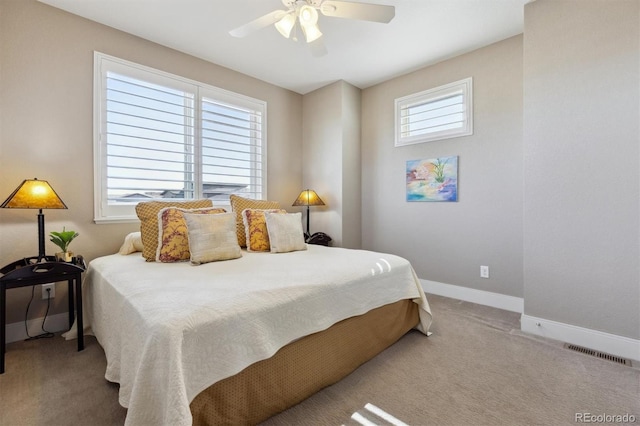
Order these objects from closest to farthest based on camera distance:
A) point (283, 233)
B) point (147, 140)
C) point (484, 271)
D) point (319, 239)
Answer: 1. point (283, 233)
2. point (147, 140)
3. point (484, 271)
4. point (319, 239)

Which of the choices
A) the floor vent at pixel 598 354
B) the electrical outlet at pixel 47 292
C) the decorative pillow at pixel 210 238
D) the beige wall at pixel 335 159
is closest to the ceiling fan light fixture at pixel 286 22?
the decorative pillow at pixel 210 238

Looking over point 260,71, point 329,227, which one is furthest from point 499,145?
point 260,71

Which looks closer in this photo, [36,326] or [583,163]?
[583,163]

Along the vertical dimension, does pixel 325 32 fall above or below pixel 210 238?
above

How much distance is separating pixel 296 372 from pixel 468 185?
270cm

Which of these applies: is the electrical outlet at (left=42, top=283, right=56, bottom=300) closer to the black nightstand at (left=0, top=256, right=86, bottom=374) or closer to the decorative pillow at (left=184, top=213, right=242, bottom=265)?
the black nightstand at (left=0, top=256, right=86, bottom=374)

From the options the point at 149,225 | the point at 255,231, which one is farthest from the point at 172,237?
the point at 255,231

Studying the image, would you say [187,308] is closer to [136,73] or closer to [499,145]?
[136,73]

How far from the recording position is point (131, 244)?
256cm

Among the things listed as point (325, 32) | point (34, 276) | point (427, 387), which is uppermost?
point (325, 32)

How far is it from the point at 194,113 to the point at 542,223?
3514 millimetres

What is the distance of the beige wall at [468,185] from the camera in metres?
2.93

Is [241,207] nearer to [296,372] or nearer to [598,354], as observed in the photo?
[296,372]

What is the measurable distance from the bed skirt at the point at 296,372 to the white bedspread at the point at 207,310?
0.08m
